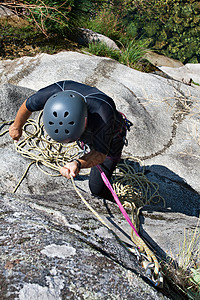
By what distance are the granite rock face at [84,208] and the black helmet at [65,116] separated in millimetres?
559

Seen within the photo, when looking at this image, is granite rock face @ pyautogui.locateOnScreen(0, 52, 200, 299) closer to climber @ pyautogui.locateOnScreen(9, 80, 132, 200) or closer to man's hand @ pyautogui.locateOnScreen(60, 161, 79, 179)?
man's hand @ pyautogui.locateOnScreen(60, 161, 79, 179)

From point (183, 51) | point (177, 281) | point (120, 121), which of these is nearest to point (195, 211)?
point (120, 121)

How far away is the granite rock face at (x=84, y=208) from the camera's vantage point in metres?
1.36

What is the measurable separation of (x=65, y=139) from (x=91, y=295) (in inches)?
50.1

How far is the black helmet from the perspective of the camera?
218cm

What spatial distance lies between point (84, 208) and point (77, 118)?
2.41 feet

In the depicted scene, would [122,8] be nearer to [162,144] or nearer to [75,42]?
[75,42]

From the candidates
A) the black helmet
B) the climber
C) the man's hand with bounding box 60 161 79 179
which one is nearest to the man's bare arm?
the climber

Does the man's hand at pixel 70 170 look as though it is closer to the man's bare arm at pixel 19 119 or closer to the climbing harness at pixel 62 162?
the man's bare arm at pixel 19 119

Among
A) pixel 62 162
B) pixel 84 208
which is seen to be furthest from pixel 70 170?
pixel 62 162

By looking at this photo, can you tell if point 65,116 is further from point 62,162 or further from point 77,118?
point 62,162

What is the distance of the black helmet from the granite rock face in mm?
559

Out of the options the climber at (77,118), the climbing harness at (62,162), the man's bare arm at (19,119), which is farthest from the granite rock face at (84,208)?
the man's bare arm at (19,119)

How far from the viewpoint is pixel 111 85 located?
4.74m
